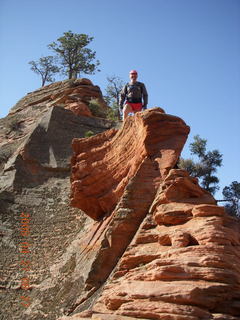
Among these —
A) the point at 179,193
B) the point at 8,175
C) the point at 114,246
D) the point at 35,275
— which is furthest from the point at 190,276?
the point at 8,175

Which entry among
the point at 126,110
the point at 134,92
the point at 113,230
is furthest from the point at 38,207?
the point at 113,230

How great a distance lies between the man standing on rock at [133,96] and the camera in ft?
45.3

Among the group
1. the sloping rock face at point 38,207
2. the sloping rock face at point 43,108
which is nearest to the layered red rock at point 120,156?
the sloping rock face at point 38,207

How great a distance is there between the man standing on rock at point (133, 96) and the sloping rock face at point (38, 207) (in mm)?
4944

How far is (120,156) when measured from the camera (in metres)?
13.5

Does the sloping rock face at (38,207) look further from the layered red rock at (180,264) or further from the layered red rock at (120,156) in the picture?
the layered red rock at (180,264)

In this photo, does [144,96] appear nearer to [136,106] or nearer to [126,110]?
[136,106]

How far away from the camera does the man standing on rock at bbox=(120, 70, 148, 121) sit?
13820 mm

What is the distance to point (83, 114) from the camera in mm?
25594

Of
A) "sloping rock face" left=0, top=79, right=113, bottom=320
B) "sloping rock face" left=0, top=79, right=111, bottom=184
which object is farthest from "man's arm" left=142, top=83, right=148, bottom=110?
"sloping rock face" left=0, top=79, right=111, bottom=184

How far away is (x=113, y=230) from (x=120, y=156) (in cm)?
305

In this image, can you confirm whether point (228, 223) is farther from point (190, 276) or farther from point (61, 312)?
point (61, 312)

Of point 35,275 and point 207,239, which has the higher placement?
point 207,239

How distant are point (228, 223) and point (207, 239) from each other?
111 cm
